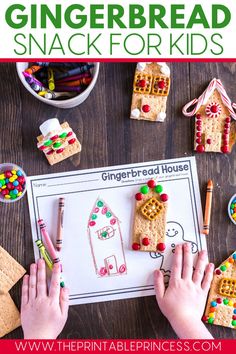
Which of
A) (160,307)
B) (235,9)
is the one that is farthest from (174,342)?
(235,9)

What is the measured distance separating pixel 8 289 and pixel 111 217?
0.92 feet

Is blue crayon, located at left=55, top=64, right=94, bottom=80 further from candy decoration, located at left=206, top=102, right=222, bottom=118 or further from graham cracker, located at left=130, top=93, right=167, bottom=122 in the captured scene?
candy decoration, located at left=206, top=102, right=222, bottom=118

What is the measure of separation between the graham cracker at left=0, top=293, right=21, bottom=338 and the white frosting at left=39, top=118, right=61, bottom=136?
37cm

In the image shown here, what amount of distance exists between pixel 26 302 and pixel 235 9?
30.8 inches

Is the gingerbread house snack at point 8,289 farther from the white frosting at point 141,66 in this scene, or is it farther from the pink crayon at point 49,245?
the white frosting at point 141,66

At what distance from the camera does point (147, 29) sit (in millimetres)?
1024

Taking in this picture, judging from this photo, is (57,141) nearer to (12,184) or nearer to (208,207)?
(12,184)

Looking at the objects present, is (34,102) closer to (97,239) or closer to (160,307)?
(97,239)

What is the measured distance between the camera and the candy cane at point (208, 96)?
106cm

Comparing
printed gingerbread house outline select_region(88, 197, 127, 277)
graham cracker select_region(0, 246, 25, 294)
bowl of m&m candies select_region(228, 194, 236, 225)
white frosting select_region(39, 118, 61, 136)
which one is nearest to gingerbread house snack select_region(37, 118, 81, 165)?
white frosting select_region(39, 118, 61, 136)

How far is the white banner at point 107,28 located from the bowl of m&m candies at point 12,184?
0.25 meters

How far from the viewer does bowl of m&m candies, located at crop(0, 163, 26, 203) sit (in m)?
1.06

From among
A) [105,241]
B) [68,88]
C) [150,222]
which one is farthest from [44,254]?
[68,88]

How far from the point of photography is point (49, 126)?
3.37ft
